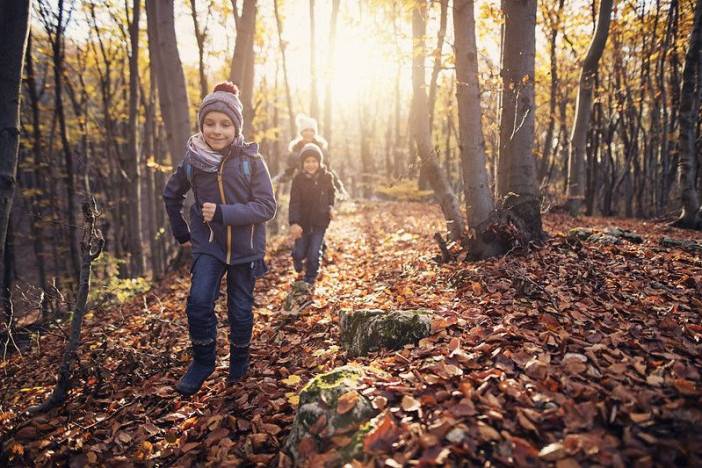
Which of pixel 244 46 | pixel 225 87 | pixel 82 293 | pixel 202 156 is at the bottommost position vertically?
pixel 82 293

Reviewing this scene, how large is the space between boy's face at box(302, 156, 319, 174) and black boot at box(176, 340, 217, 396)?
9.93 feet

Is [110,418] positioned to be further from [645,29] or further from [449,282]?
[645,29]

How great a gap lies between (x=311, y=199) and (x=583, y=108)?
768 centimetres

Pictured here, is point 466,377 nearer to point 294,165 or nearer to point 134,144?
point 294,165

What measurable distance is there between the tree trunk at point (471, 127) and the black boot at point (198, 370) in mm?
3465

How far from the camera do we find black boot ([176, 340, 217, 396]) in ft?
9.44

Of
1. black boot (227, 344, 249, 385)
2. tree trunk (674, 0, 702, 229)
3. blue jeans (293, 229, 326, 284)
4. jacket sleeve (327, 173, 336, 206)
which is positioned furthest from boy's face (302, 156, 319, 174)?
tree trunk (674, 0, 702, 229)

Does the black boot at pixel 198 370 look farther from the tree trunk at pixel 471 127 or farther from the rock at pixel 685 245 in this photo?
the rock at pixel 685 245

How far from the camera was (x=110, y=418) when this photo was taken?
2842mm

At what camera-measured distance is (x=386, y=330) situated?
9.89 feet

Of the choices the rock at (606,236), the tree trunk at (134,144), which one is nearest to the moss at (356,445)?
the rock at (606,236)

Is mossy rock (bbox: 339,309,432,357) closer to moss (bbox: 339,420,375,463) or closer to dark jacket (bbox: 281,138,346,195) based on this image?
moss (bbox: 339,420,375,463)

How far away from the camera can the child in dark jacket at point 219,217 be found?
2.86 m

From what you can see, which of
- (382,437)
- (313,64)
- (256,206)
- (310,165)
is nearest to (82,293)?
(256,206)
